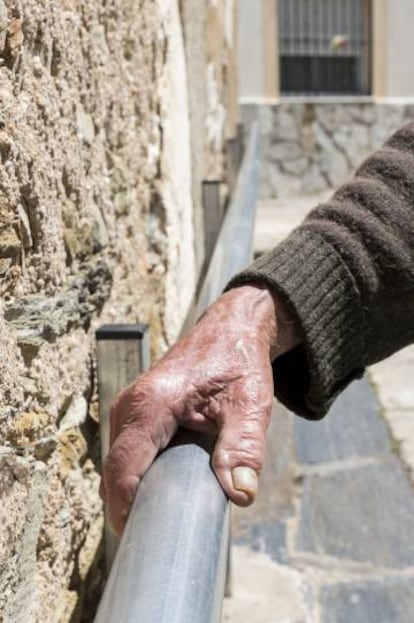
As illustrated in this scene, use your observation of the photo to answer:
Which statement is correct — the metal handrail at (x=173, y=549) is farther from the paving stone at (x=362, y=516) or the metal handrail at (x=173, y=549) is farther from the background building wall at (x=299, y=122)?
the background building wall at (x=299, y=122)

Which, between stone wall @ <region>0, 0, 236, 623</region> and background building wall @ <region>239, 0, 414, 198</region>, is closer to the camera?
stone wall @ <region>0, 0, 236, 623</region>

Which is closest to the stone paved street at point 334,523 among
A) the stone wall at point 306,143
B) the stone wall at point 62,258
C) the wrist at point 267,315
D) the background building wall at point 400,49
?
the stone wall at point 62,258

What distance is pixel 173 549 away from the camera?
2.17 ft

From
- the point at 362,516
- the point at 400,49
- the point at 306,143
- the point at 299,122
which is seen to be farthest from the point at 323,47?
the point at 362,516

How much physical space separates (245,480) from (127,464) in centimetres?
11

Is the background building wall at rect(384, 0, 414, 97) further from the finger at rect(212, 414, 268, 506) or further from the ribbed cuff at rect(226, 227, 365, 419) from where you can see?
the finger at rect(212, 414, 268, 506)

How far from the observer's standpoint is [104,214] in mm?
1417

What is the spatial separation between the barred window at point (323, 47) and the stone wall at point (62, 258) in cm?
1186

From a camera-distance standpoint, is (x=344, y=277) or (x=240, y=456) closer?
(x=240, y=456)

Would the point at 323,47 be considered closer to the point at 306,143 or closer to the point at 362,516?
the point at 306,143

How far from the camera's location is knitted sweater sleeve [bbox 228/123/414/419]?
1163 millimetres

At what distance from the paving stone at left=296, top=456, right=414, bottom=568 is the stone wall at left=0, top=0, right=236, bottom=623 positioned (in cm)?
85

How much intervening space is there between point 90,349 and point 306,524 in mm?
1432

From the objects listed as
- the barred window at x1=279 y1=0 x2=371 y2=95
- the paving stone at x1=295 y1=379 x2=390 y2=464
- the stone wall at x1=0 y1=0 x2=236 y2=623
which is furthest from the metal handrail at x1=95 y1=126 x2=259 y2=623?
the barred window at x1=279 y1=0 x2=371 y2=95
